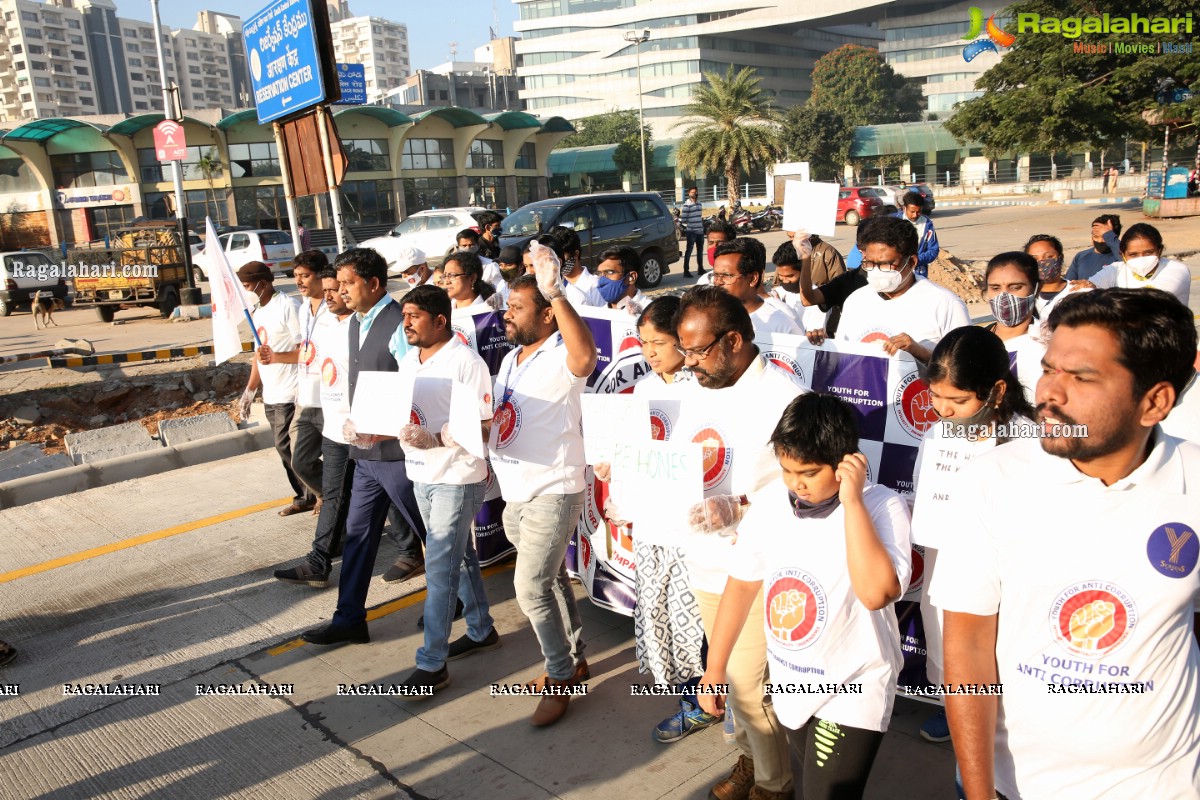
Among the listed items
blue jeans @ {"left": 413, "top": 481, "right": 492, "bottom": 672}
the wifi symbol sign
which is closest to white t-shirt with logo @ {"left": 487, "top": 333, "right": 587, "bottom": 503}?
blue jeans @ {"left": 413, "top": 481, "right": 492, "bottom": 672}

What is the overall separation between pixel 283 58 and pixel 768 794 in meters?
9.08

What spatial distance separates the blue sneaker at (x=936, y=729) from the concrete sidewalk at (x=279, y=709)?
0.07 m

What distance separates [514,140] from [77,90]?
406ft

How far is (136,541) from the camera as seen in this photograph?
638 cm

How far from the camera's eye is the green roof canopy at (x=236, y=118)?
39859 millimetres

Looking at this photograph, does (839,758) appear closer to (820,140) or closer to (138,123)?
(138,123)

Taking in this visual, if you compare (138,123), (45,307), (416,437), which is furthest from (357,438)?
(138,123)

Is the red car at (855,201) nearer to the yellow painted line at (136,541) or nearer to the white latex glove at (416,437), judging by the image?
the yellow painted line at (136,541)

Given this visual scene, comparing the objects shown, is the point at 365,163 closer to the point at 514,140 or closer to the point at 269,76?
the point at 514,140

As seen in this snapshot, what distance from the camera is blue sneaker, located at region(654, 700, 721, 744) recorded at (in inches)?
143

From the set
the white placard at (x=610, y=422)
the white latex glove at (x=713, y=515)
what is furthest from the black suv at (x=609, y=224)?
the white latex glove at (x=713, y=515)

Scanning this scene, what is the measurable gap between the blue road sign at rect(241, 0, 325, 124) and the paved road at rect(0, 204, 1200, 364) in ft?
19.9

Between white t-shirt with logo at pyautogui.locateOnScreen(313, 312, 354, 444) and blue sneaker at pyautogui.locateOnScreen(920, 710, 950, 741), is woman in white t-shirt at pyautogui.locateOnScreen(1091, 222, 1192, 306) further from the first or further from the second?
white t-shirt with logo at pyautogui.locateOnScreen(313, 312, 354, 444)

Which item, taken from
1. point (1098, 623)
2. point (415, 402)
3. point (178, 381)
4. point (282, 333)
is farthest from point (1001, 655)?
point (178, 381)
